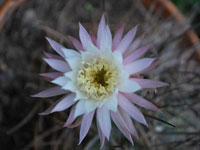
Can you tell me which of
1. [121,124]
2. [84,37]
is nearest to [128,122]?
[121,124]

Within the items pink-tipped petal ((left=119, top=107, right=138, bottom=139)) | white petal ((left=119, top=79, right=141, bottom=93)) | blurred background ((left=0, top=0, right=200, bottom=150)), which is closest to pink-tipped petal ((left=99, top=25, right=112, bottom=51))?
white petal ((left=119, top=79, right=141, bottom=93))

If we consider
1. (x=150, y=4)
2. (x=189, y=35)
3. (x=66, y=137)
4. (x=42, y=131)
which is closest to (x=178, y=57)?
(x=189, y=35)

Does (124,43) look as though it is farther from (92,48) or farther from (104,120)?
(104,120)

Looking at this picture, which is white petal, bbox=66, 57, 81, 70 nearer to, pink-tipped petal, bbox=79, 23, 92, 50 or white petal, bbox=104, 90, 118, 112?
pink-tipped petal, bbox=79, 23, 92, 50

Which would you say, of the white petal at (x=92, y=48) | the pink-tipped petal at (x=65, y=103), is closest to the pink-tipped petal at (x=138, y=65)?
the white petal at (x=92, y=48)

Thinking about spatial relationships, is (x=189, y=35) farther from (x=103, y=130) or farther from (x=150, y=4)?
(x=103, y=130)

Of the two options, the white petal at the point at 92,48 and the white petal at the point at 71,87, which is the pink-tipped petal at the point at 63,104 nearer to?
the white petal at the point at 71,87

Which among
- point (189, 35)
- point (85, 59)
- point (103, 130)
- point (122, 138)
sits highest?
point (85, 59)
